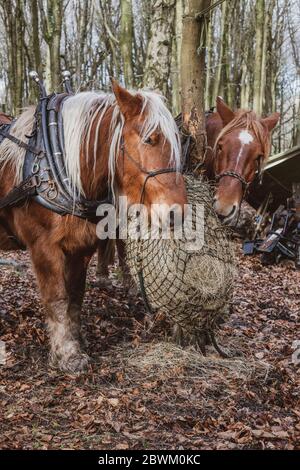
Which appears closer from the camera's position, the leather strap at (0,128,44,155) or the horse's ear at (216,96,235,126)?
the leather strap at (0,128,44,155)

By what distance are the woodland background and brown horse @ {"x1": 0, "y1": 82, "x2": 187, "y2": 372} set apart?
152 centimetres

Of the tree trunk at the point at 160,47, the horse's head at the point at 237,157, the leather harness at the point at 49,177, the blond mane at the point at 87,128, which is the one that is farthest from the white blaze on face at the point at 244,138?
the tree trunk at the point at 160,47

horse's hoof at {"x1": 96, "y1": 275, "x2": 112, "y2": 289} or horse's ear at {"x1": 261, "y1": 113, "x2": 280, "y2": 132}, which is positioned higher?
horse's ear at {"x1": 261, "y1": 113, "x2": 280, "y2": 132}

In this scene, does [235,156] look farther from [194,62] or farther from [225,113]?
[194,62]

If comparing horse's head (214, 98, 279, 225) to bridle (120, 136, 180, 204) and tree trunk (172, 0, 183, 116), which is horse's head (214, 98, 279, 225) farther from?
tree trunk (172, 0, 183, 116)

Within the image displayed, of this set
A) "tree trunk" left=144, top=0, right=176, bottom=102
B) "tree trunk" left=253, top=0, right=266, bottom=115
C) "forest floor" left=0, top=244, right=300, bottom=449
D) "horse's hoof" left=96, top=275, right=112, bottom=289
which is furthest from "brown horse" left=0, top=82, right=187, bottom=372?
"tree trunk" left=253, top=0, right=266, bottom=115

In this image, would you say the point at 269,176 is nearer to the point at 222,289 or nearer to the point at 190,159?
the point at 190,159

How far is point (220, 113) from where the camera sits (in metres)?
5.22


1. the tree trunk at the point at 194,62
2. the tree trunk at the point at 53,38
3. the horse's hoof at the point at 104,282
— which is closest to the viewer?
the tree trunk at the point at 194,62

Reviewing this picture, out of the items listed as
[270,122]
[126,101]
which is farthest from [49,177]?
[270,122]

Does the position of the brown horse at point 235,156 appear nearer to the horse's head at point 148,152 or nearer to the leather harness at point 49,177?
the horse's head at point 148,152

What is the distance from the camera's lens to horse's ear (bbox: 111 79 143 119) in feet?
12.7

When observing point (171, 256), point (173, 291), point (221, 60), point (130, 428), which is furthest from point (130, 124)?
point (221, 60)

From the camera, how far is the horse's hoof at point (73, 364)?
4453 millimetres
